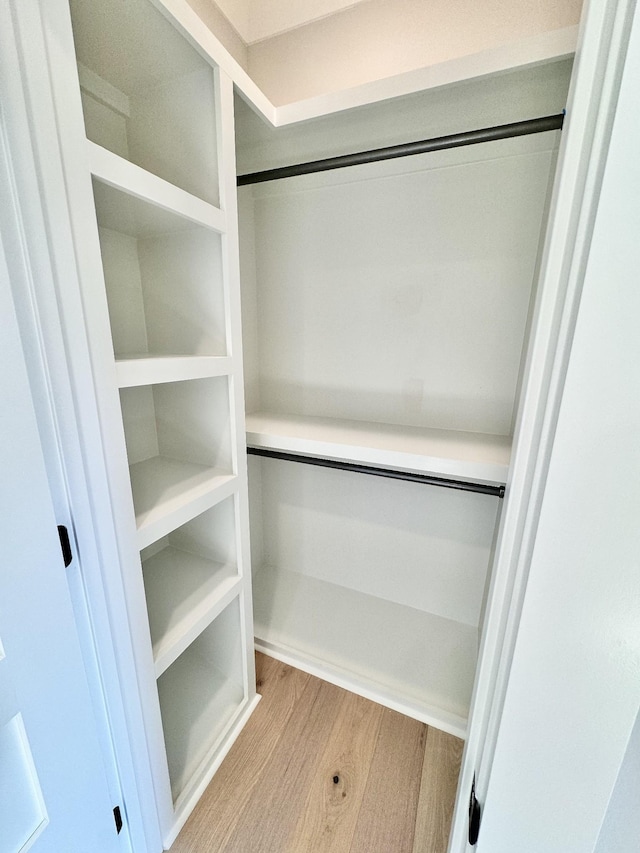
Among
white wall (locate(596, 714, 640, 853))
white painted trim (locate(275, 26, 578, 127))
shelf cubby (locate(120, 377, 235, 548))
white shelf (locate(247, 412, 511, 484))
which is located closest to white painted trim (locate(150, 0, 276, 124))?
white painted trim (locate(275, 26, 578, 127))

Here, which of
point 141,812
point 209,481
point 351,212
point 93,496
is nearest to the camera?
point 93,496

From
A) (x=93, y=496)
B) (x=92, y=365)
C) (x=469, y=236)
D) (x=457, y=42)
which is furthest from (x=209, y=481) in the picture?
(x=457, y=42)

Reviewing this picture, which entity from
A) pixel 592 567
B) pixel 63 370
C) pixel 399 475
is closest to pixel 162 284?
pixel 63 370

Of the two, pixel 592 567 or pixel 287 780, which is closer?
pixel 592 567

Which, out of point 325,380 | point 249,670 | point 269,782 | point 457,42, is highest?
point 457,42

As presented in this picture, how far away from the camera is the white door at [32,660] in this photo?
51cm

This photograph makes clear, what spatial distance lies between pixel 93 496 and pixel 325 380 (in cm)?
105

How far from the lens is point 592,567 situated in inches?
17.5

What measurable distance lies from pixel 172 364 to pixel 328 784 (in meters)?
1.36

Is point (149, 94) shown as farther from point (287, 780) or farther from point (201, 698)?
point (287, 780)

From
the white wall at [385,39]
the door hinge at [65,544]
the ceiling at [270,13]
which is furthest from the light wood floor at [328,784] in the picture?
the ceiling at [270,13]

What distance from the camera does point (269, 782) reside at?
3.45ft

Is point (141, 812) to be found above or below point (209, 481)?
below

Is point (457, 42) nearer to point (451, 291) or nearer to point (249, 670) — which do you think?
point (451, 291)
